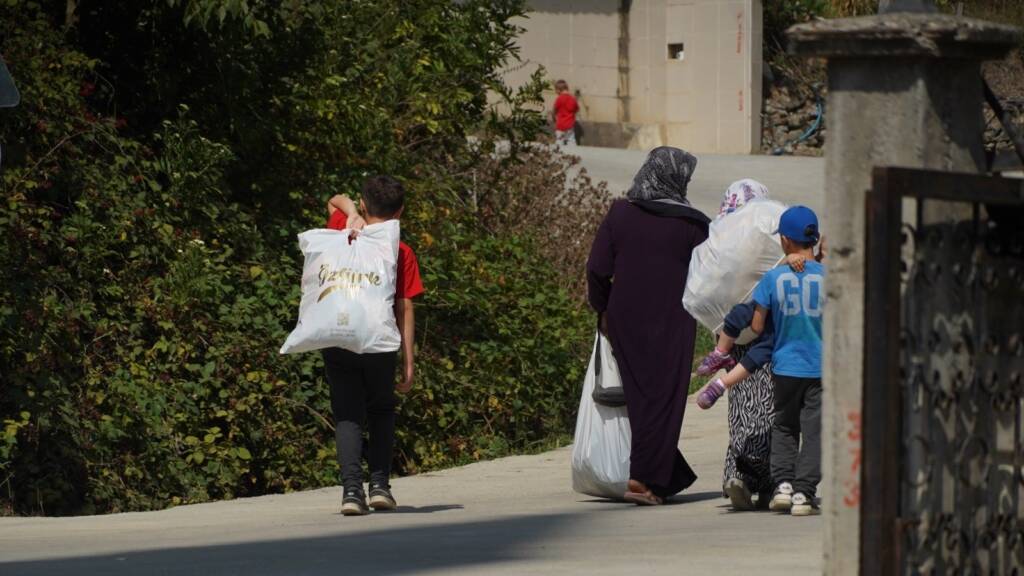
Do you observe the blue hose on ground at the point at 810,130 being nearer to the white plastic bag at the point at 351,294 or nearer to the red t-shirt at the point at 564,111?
the red t-shirt at the point at 564,111

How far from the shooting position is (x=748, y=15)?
3080cm

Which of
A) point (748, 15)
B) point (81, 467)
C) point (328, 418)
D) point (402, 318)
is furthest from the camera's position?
point (748, 15)

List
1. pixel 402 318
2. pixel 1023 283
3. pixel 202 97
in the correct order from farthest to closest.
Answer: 1. pixel 202 97
2. pixel 402 318
3. pixel 1023 283

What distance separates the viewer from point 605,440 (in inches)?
356

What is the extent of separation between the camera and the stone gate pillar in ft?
15.3

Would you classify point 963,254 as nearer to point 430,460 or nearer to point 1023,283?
point 1023,283

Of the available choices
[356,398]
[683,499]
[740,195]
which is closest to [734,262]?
[740,195]

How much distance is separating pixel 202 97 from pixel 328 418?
2804 millimetres

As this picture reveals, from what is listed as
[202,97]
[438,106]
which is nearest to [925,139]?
[202,97]

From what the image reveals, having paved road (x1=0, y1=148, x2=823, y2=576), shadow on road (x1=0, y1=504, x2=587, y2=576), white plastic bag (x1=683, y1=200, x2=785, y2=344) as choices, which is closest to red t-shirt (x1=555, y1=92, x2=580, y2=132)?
paved road (x1=0, y1=148, x2=823, y2=576)

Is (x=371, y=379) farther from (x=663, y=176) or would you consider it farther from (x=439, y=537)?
(x=663, y=176)

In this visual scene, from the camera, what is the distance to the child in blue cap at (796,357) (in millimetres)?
7996

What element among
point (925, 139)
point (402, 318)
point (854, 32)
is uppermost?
point (854, 32)

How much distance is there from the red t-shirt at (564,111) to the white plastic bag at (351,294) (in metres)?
21.8
